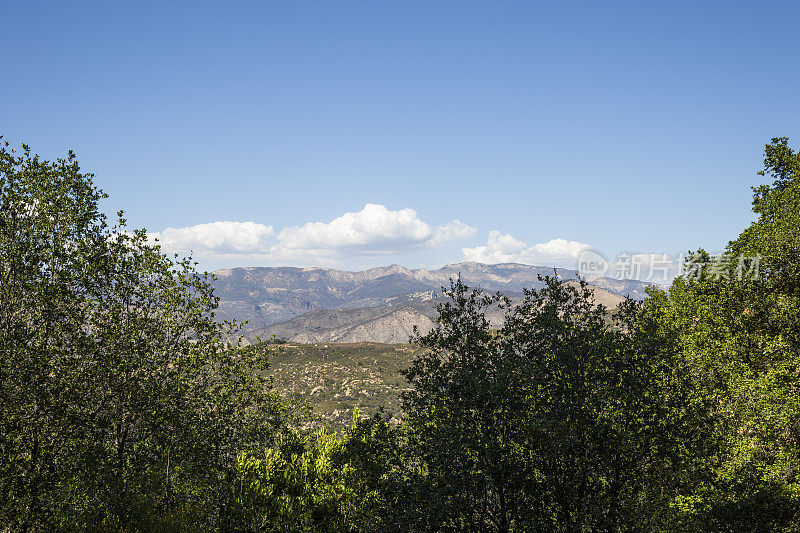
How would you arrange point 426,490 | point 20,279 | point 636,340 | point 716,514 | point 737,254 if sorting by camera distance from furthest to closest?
point 737,254 < point 636,340 < point 716,514 < point 20,279 < point 426,490

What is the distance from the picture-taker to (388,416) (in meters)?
19.8

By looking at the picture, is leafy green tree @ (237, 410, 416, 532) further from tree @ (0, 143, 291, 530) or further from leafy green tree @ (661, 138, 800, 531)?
leafy green tree @ (661, 138, 800, 531)

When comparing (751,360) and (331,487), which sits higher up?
(751,360)

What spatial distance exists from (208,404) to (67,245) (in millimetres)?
9837

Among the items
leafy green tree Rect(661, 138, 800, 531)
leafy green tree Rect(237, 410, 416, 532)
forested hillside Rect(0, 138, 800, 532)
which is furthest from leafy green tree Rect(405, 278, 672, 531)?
leafy green tree Rect(661, 138, 800, 531)

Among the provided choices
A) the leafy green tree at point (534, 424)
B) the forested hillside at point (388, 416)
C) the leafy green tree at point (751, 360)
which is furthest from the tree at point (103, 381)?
the leafy green tree at point (751, 360)

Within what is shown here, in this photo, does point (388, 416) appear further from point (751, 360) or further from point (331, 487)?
point (751, 360)

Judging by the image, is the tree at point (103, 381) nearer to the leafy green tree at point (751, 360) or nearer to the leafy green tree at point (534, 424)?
the leafy green tree at point (534, 424)

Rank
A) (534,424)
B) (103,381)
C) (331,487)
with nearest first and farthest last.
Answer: (534,424)
(103,381)
(331,487)

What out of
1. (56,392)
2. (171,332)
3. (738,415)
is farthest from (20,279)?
(738,415)

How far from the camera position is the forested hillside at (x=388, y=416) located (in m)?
15.9

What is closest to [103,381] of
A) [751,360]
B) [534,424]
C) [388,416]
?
[388,416]

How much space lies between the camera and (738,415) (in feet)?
69.2

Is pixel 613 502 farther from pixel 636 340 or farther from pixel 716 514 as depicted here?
pixel 636 340
